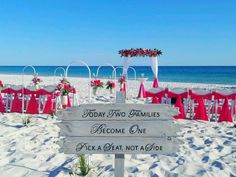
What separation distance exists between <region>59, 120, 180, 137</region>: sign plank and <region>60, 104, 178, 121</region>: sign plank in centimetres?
4

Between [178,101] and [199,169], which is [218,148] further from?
[178,101]

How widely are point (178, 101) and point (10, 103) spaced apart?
192 inches

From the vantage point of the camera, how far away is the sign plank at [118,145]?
2994 millimetres

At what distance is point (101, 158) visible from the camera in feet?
16.0

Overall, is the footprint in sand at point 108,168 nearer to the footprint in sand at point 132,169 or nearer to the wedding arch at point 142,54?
the footprint in sand at point 132,169

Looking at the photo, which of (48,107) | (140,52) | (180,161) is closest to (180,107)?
(48,107)

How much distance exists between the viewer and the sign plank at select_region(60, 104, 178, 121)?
2996mm

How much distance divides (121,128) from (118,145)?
147 millimetres

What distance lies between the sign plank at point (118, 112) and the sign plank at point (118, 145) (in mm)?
177

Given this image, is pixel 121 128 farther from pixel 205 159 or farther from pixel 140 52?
pixel 140 52

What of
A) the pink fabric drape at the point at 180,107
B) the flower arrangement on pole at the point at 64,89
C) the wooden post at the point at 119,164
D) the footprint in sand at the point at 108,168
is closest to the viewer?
the wooden post at the point at 119,164

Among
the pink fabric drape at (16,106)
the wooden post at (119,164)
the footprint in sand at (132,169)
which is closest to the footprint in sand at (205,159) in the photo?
the footprint in sand at (132,169)

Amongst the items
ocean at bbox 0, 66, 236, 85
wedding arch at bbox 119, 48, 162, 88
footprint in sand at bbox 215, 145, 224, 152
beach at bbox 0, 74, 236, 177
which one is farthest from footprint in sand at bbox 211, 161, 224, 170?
ocean at bbox 0, 66, 236, 85

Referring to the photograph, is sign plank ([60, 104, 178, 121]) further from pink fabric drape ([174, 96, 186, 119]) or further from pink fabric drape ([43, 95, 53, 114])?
pink fabric drape ([43, 95, 53, 114])
